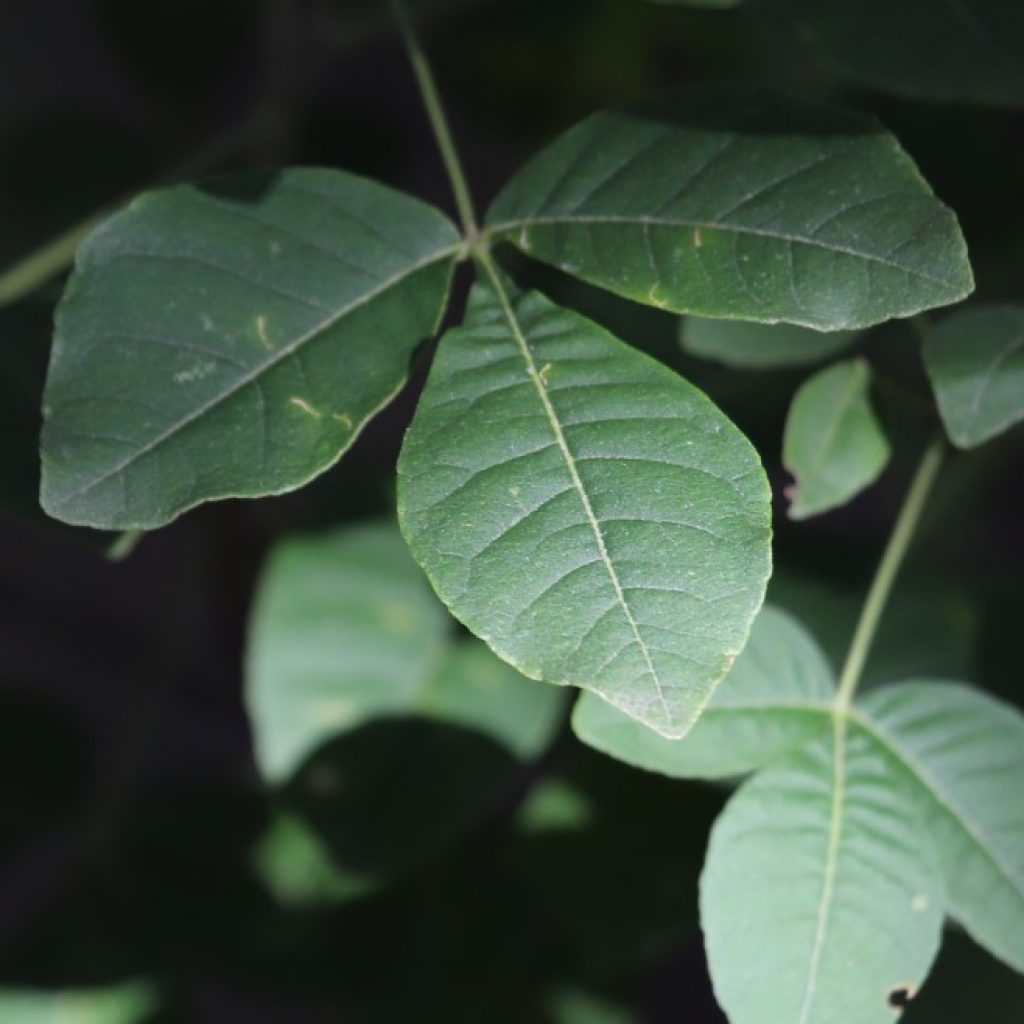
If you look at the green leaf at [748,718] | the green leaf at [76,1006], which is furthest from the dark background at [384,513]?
the green leaf at [748,718]

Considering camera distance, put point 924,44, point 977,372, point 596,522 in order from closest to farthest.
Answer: point 596,522, point 977,372, point 924,44

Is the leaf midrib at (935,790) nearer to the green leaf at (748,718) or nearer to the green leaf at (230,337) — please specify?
the green leaf at (748,718)

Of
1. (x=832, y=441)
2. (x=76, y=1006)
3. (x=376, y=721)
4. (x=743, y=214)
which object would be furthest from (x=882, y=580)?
(x=76, y=1006)

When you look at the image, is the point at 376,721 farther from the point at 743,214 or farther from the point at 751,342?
the point at 743,214

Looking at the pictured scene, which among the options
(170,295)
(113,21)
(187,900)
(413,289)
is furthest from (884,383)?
(113,21)

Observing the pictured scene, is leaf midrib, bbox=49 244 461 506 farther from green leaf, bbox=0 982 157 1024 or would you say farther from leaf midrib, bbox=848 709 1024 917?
green leaf, bbox=0 982 157 1024

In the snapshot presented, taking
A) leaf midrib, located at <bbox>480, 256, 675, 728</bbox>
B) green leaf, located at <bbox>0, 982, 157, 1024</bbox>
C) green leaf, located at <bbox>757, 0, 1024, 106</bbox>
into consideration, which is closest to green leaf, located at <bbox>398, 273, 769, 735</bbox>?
leaf midrib, located at <bbox>480, 256, 675, 728</bbox>
